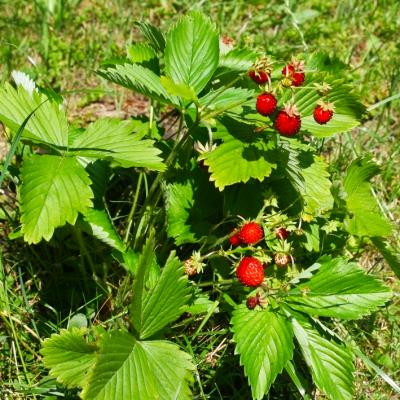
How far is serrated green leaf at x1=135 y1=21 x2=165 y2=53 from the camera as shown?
2.17m

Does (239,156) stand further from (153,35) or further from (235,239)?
(153,35)

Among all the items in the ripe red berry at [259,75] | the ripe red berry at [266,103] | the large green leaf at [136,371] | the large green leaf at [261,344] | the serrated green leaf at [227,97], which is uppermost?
the ripe red berry at [259,75]

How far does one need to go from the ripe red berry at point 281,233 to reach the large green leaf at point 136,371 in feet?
1.48

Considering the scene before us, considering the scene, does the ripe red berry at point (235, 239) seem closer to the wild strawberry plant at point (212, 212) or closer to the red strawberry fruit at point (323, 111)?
the wild strawberry plant at point (212, 212)

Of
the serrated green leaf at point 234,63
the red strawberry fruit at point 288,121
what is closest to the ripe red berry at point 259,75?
the red strawberry fruit at point 288,121

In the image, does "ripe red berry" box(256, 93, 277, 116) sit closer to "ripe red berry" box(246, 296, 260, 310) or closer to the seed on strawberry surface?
the seed on strawberry surface

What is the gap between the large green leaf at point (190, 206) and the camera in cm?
225

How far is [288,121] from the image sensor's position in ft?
6.07

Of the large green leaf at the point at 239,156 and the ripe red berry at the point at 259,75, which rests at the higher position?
the ripe red berry at the point at 259,75

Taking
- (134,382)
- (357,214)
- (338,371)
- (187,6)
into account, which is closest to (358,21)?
(187,6)

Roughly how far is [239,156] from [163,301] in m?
0.49

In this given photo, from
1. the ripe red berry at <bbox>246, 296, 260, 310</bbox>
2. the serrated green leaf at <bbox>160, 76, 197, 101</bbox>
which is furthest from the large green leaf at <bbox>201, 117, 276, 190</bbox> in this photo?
the ripe red berry at <bbox>246, 296, 260, 310</bbox>

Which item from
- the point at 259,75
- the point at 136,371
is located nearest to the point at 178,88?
the point at 259,75

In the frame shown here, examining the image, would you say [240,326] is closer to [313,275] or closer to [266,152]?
[313,275]
